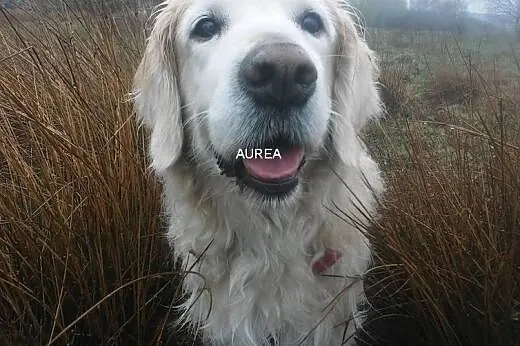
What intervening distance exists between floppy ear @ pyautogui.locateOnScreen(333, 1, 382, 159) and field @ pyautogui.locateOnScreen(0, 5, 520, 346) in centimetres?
21

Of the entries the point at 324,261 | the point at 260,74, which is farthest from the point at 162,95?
the point at 324,261

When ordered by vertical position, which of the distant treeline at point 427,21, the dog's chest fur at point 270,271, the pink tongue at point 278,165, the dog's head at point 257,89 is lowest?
the dog's chest fur at point 270,271

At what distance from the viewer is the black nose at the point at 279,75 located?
5.48ft

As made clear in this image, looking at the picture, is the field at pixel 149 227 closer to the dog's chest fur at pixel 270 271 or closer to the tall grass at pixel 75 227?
the tall grass at pixel 75 227

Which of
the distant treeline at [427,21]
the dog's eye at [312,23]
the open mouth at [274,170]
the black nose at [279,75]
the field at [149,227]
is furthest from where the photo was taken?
the distant treeline at [427,21]

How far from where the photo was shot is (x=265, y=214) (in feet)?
7.29

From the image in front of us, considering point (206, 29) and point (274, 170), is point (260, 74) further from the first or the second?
point (206, 29)

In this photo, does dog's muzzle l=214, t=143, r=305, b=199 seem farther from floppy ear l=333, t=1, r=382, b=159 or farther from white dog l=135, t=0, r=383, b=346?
floppy ear l=333, t=1, r=382, b=159

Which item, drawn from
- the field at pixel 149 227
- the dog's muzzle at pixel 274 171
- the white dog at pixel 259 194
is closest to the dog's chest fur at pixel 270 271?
the white dog at pixel 259 194

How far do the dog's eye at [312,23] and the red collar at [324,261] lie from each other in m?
0.79

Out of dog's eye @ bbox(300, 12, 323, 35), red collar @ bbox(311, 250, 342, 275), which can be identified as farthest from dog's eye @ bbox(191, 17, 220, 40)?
red collar @ bbox(311, 250, 342, 275)

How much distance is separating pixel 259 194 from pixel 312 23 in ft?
2.14

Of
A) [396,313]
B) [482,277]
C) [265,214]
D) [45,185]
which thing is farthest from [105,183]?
[482,277]

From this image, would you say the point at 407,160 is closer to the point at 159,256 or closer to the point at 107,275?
the point at 159,256
